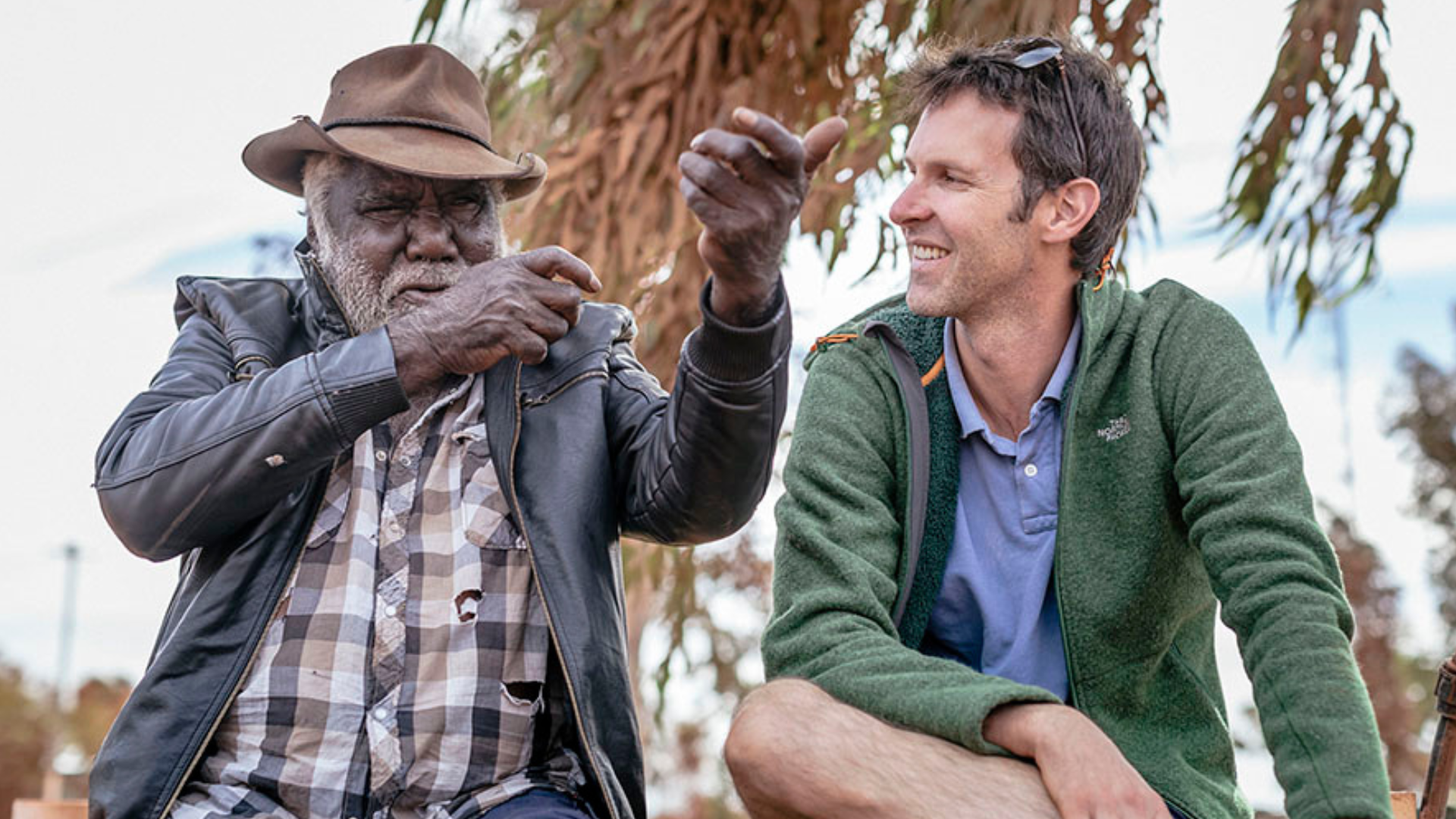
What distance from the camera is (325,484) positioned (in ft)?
7.92

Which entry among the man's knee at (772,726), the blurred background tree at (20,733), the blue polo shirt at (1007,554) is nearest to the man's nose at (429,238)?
the blue polo shirt at (1007,554)

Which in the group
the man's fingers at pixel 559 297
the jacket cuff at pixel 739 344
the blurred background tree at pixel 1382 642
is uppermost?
the man's fingers at pixel 559 297

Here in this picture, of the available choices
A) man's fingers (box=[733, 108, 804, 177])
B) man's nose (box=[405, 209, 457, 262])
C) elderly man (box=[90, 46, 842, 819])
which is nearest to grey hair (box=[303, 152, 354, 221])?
man's nose (box=[405, 209, 457, 262])

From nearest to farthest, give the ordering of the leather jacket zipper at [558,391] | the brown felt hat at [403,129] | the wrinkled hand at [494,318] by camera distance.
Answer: the wrinkled hand at [494,318], the leather jacket zipper at [558,391], the brown felt hat at [403,129]

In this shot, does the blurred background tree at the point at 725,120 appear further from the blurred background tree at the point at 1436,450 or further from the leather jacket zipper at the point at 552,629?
the blurred background tree at the point at 1436,450

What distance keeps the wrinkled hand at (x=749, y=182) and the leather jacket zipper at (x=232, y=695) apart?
33.7 inches

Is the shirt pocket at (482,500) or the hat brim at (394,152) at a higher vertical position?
the hat brim at (394,152)

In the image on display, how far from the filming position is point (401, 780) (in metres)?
2.25

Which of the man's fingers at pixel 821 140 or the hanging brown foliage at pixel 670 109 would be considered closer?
the man's fingers at pixel 821 140

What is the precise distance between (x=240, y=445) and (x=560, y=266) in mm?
560

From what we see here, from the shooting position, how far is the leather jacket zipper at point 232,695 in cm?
223

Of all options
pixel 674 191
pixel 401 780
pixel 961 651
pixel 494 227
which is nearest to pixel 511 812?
pixel 401 780

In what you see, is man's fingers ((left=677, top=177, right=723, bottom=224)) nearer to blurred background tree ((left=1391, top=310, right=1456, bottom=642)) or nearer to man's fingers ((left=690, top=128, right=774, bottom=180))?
man's fingers ((left=690, top=128, right=774, bottom=180))

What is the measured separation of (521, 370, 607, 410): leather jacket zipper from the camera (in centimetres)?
249
